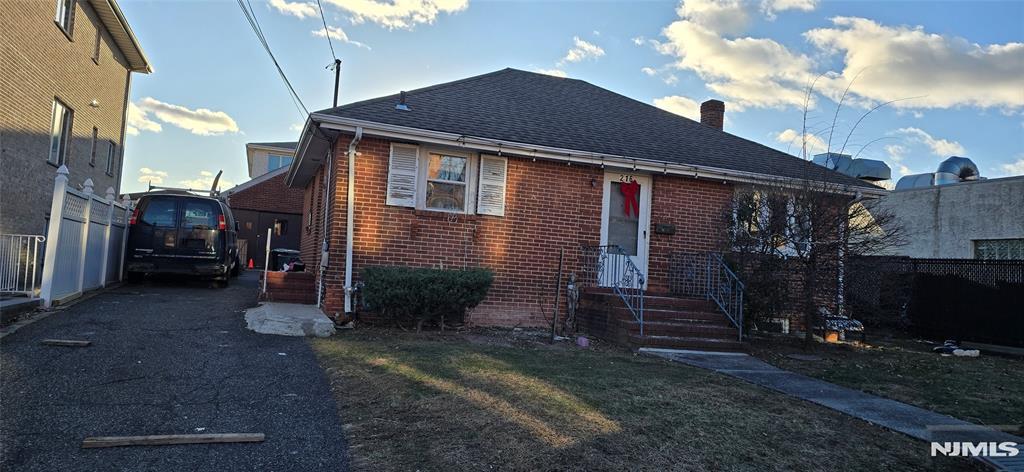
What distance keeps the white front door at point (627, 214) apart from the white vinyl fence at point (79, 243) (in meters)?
7.84

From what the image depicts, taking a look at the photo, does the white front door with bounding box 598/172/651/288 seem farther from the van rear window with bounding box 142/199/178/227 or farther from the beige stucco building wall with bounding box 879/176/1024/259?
the beige stucco building wall with bounding box 879/176/1024/259

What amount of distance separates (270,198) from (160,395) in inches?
1049

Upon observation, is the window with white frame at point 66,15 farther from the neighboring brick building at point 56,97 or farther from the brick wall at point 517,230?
the brick wall at point 517,230

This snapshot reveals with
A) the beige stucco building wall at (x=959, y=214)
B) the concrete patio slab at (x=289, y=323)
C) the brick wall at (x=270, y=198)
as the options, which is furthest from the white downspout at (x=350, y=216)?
the brick wall at (x=270, y=198)

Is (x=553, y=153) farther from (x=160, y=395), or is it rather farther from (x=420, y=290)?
(x=160, y=395)

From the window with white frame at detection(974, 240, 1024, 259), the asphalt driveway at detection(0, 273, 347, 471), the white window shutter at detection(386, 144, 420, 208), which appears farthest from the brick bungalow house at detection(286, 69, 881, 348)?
the window with white frame at detection(974, 240, 1024, 259)

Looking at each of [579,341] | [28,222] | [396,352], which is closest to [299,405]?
[396,352]

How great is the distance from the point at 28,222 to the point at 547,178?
10698mm

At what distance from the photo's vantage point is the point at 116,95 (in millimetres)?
18047

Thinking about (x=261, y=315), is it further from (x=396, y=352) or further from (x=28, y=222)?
(x=28, y=222)

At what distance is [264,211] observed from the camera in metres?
29.7

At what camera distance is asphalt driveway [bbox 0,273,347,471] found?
361 cm

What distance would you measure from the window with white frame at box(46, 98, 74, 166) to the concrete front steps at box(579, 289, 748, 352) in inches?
485

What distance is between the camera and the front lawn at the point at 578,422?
12.5ft
